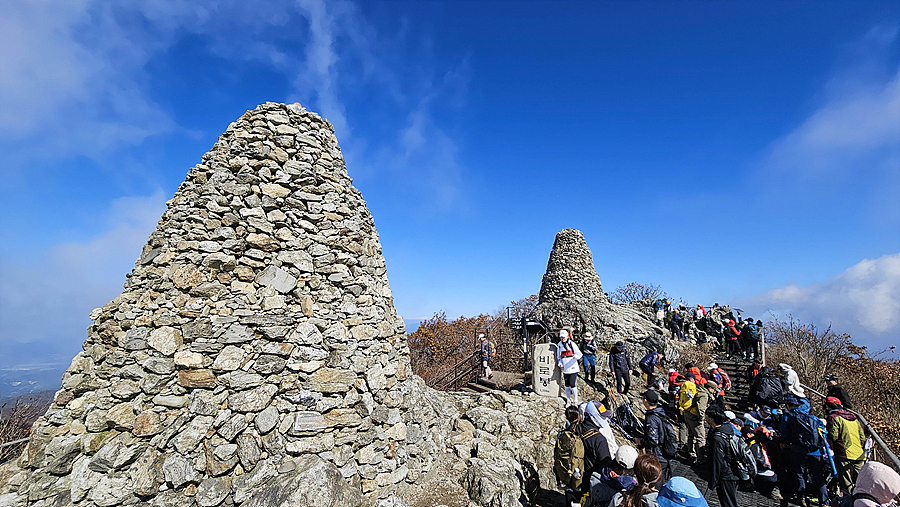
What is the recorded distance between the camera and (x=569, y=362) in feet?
27.6

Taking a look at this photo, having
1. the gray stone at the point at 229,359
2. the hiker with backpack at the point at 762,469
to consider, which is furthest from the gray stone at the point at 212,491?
the hiker with backpack at the point at 762,469

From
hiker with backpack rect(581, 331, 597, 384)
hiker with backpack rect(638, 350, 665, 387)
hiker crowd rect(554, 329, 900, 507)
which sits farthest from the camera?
hiker with backpack rect(638, 350, 665, 387)

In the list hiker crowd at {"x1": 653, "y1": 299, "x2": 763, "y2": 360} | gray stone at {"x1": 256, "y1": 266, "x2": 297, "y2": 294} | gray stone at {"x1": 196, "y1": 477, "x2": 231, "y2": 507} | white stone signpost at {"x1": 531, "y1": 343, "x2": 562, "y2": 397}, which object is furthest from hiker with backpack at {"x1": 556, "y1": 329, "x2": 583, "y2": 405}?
hiker crowd at {"x1": 653, "y1": 299, "x2": 763, "y2": 360}

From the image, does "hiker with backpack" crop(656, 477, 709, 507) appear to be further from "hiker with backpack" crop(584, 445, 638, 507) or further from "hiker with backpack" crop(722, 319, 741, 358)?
"hiker with backpack" crop(722, 319, 741, 358)

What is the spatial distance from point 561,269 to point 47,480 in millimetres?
18704

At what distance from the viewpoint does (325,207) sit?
16.0 feet

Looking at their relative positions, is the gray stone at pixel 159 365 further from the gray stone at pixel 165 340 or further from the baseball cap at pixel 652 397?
the baseball cap at pixel 652 397

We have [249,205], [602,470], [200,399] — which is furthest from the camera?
[249,205]

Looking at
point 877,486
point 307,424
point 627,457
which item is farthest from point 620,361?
point 307,424

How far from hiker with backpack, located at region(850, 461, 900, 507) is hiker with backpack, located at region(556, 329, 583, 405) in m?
5.26

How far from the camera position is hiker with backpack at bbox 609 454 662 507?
3020mm

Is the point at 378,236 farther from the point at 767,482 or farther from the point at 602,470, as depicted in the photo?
the point at 767,482

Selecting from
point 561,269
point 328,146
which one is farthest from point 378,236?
point 561,269

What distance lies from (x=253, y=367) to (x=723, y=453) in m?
6.65
